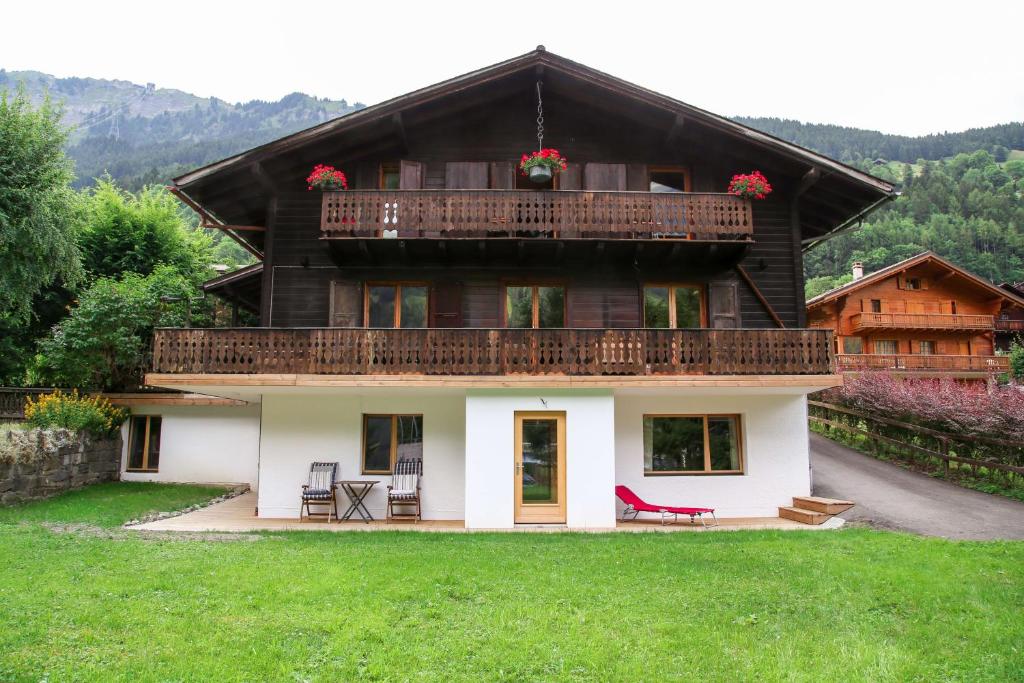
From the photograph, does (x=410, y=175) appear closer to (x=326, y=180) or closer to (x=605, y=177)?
(x=326, y=180)

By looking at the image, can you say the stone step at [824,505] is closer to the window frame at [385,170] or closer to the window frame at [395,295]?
the window frame at [395,295]

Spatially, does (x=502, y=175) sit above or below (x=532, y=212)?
above

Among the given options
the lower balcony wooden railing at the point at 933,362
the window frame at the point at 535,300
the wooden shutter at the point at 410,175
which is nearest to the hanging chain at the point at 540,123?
the wooden shutter at the point at 410,175

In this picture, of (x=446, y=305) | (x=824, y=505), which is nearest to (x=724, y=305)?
(x=824, y=505)

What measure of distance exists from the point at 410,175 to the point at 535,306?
4.18 m

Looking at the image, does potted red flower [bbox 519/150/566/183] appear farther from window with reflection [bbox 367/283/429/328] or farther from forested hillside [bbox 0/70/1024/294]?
forested hillside [bbox 0/70/1024/294]

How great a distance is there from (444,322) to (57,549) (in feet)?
26.4

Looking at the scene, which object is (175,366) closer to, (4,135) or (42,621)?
(42,621)

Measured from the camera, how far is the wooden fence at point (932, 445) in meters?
14.9

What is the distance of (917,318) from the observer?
35.7m

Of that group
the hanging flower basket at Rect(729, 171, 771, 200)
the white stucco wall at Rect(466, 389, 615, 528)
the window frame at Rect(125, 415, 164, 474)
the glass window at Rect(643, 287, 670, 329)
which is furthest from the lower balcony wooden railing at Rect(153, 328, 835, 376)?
the window frame at Rect(125, 415, 164, 474)

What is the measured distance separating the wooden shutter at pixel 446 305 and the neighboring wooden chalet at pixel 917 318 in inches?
1025

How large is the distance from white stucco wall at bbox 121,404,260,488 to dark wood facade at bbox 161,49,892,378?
5.76 m

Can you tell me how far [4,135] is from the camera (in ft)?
52.9
